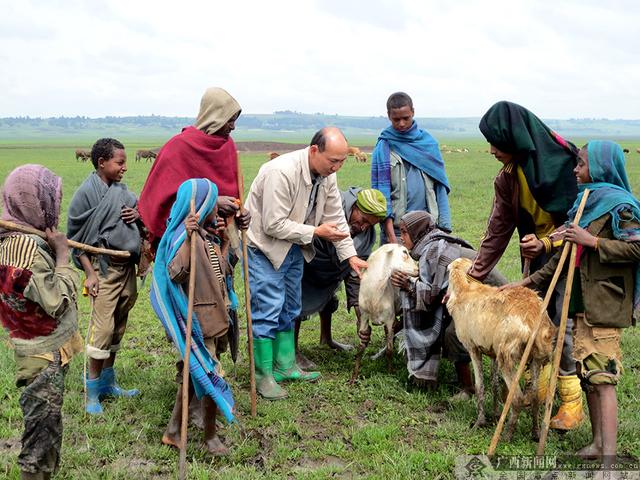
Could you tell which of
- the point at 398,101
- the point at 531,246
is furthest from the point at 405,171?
the point at 531,246

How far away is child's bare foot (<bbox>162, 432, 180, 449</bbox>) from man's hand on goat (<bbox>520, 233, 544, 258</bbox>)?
112 inches

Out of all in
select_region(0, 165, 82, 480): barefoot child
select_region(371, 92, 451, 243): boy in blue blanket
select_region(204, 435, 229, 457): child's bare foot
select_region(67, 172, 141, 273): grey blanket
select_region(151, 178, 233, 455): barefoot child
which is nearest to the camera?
select_region(0, 165, 82, 480): barefoot child

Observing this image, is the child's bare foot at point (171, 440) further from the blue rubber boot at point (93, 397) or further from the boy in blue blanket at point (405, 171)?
the boy in blue blanket at point (405, 171)

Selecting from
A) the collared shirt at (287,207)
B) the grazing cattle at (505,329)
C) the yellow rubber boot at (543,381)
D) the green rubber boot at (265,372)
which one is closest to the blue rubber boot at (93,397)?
the green rubber boot at (265,372)

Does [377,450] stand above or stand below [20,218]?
below

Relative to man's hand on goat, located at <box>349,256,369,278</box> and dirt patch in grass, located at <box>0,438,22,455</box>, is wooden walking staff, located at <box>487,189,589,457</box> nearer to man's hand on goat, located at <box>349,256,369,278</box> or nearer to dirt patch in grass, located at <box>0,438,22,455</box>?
man's hand on goat, located at <box>349,256,369,278</box>

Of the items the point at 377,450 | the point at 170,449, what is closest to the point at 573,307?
the point at 377,450

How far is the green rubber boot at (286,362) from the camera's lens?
6090 mm

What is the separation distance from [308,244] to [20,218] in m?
2.81

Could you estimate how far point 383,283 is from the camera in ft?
18.7

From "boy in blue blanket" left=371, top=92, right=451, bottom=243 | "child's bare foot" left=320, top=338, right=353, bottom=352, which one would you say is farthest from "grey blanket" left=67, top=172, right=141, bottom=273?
"boy in blue blanket" left=371, top=92, right=451, bottom=243

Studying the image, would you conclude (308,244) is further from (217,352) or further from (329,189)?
(217,352)

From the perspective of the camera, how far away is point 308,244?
19.4ft

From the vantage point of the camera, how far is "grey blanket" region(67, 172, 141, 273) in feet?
17.1
